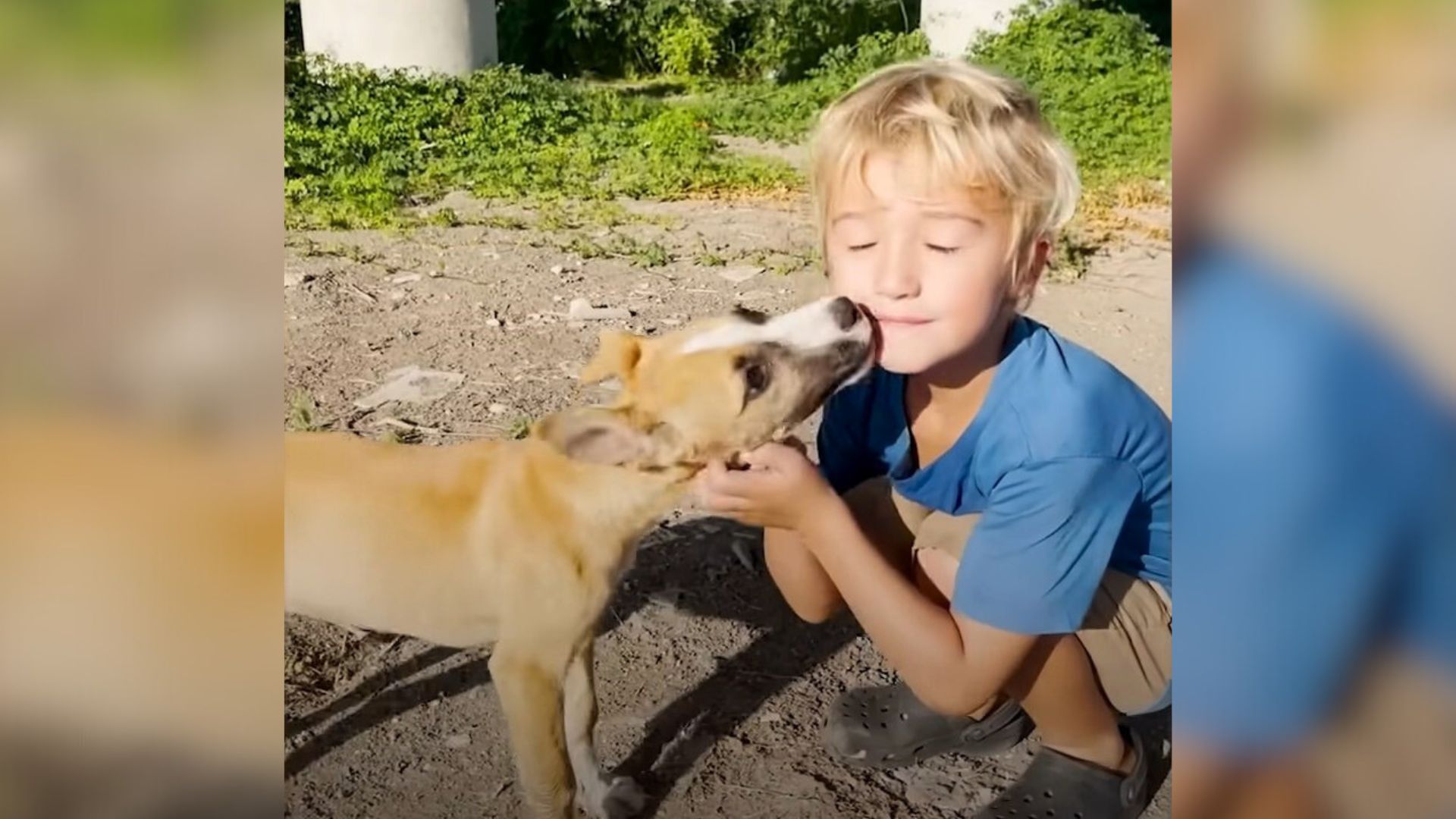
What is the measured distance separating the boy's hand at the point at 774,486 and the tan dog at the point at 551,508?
29mm

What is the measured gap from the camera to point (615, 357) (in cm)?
200

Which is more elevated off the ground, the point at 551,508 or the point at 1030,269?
the point at 1030,269

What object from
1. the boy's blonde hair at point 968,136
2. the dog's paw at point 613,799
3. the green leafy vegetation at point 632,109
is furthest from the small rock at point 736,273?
the dog's paw at point 613,799

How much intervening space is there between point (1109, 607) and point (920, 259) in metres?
0.65

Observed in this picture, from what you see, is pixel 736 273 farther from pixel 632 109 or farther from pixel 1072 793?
pixel 1072 793

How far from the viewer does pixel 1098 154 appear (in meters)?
1.92

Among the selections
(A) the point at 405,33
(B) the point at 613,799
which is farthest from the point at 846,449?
(A) the point at 405,33

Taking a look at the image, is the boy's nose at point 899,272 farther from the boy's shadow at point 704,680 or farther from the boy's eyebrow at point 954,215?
the boy's shadow at point 704,680

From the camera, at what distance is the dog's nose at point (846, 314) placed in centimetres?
196

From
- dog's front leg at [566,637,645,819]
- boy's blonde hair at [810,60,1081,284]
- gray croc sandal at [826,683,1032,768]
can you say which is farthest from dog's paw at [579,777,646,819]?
boy's blonde hair at [810,60,1081,284]
